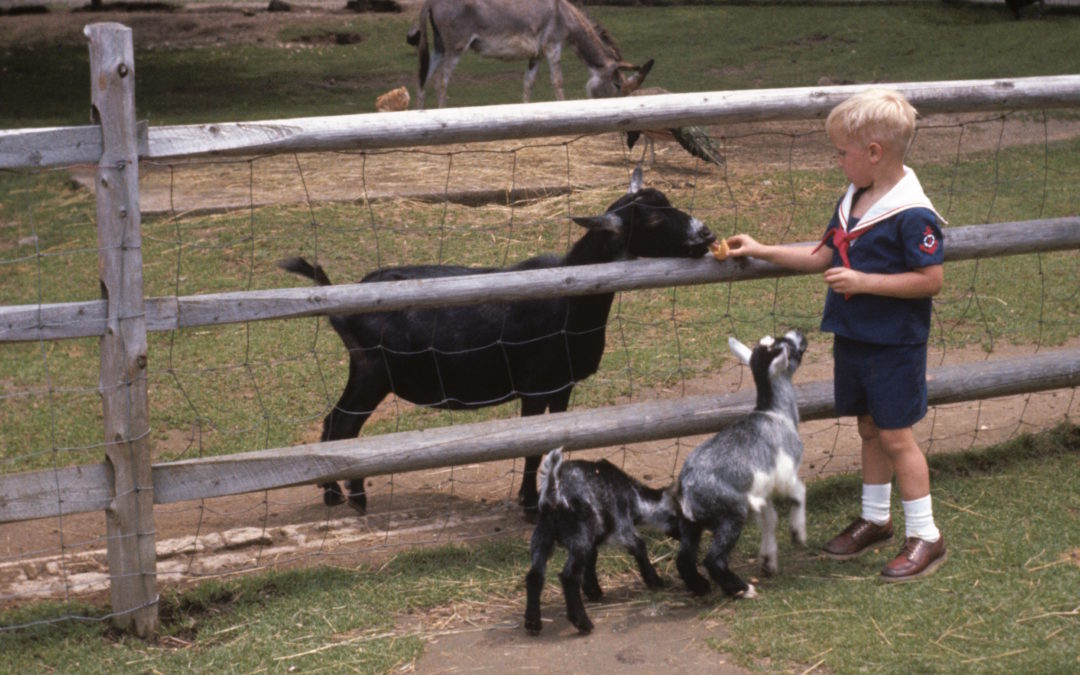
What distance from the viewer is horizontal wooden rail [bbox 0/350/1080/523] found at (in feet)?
14.3

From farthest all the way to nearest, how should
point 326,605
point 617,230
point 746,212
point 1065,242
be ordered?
point 746,212
point 1065,242
point 617,230
point 326,605

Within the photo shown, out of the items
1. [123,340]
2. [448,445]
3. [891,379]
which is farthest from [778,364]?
[123,340]

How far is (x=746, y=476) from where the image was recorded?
14.4 feet

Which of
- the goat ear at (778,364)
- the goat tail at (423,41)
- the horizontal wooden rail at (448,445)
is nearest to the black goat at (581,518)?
the horizontal wooden rail at (448,445)

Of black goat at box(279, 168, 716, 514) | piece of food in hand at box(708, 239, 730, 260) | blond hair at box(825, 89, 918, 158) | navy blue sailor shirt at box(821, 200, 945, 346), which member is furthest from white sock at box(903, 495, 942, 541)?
black goat at box(279, 168, 716, 514)

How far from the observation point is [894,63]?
60.3 ft

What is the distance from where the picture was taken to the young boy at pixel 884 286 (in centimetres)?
439

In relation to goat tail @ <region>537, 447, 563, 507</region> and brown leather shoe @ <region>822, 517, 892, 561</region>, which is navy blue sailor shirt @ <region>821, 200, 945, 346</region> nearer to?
brown leather shoe @ <region>822, 517, 892, 561</region>

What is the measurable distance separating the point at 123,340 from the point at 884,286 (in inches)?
104

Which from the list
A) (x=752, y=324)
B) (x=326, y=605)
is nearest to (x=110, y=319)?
(x=326, y=605)

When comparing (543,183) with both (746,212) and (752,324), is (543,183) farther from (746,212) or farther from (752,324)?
(752,324)

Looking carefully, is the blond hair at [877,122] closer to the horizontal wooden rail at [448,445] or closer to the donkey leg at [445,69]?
the horizontal wooden rail at [448,445]

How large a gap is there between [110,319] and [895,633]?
2883 mm

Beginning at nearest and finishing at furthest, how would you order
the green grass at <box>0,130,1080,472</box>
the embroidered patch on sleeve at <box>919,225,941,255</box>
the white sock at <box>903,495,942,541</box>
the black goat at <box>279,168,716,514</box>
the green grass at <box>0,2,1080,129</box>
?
the embroidered patch on sleeve at <box>919,225,941,255</box>
the white sock at <box>903,495,942,541</box>
the black goat at <box>279,168,716,514</box>
the green grass at <box>0,130,1080,472</box>
the green grass at <box>0,2,1080,129</box>
